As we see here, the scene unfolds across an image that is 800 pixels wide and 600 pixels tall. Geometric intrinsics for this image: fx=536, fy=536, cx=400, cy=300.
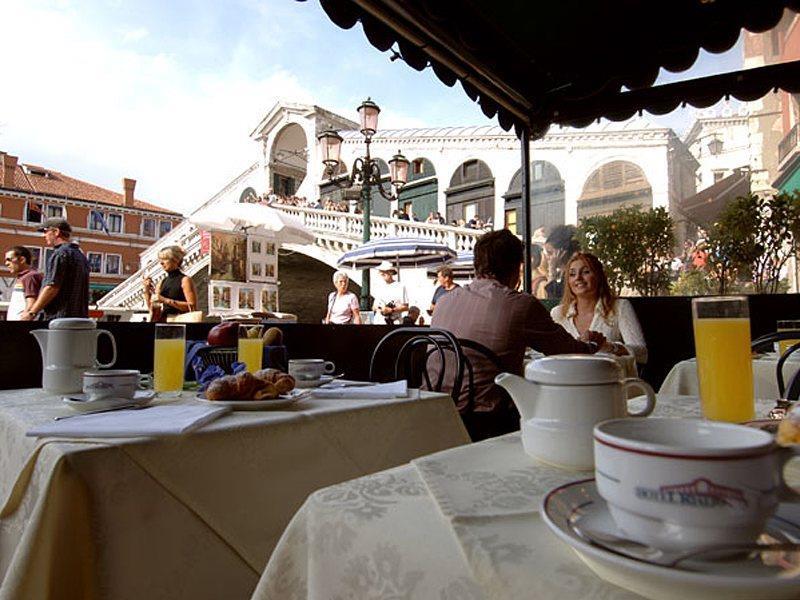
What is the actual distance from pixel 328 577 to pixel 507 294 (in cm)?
154

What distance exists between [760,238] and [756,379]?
10.7 ft

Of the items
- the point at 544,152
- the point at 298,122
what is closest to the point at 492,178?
the point at 544,152

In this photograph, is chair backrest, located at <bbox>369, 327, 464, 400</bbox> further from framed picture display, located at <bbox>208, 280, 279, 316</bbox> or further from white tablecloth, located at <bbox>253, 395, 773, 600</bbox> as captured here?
framed picture display, located at <bbox>208, 280, 279, 316</bbox>

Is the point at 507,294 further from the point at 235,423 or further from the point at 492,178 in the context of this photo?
the point at 492,178

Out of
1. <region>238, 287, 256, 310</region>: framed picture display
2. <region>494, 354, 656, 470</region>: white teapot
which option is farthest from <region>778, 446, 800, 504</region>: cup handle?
<region>238, 287, 256, 310</region>: framed picture display

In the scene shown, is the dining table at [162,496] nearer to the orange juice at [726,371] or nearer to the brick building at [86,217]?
the orange juice at [726,371]

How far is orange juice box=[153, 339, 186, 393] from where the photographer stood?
5.03 feet

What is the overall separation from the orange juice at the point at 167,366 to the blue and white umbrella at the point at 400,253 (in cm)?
715

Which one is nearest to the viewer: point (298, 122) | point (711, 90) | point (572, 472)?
point (572, 472)

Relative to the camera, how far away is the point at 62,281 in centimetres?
394

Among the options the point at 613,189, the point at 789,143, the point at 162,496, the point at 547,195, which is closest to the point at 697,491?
the point at 162,496

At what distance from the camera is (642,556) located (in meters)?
0.36

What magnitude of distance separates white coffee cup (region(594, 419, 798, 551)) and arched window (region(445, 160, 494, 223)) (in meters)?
17.7

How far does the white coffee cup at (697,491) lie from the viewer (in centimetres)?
36
